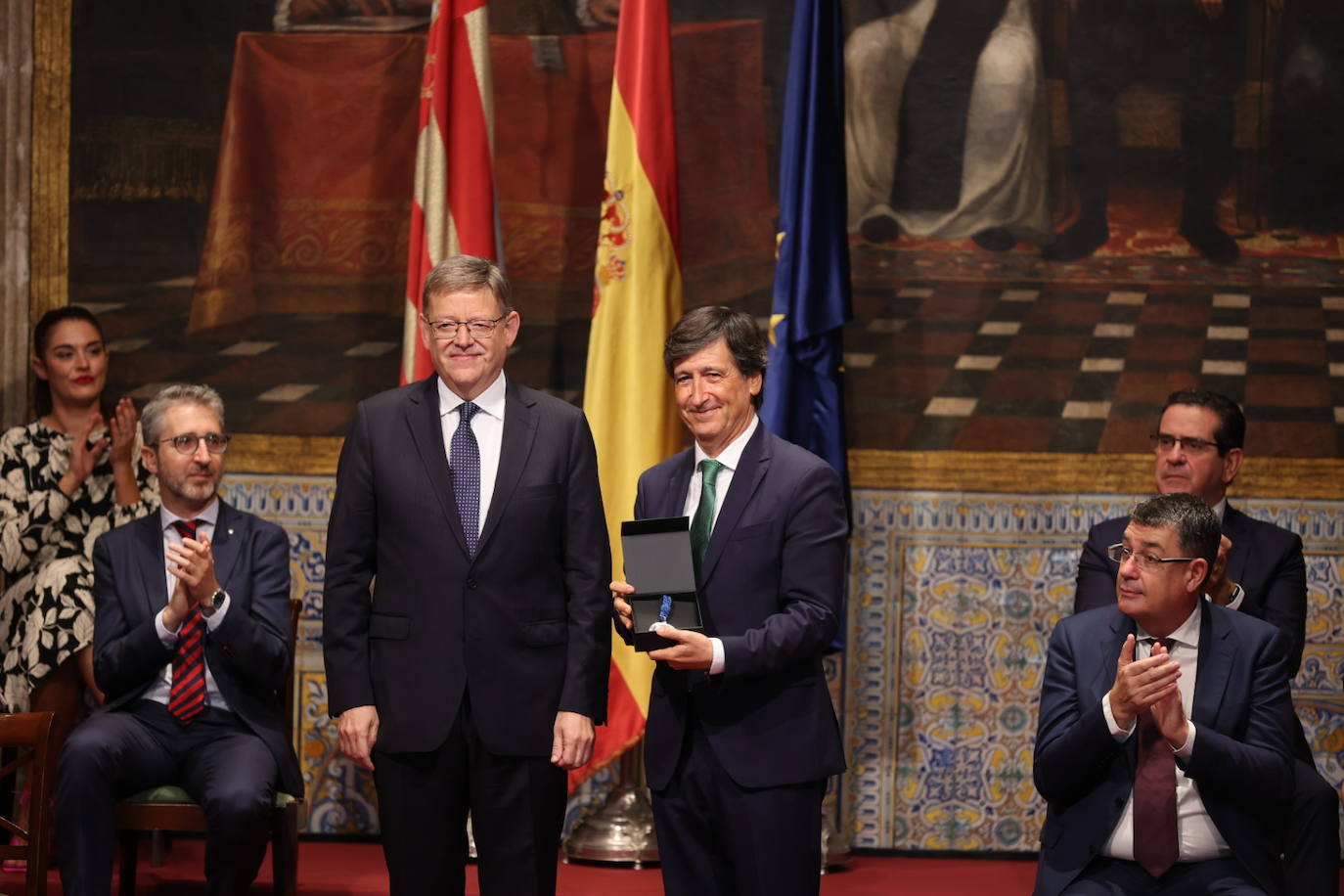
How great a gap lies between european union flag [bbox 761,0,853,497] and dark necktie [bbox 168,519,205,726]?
5.80ft

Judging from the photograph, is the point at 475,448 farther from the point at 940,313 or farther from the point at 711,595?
the point at 940,313

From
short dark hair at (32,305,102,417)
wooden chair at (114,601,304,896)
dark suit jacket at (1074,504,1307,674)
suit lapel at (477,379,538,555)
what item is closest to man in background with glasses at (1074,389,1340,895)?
dark suit jacket at (1074,504,1307,674)

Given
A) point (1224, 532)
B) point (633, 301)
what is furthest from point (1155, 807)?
point (633, 301)

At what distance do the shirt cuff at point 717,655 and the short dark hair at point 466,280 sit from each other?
82 centimetres

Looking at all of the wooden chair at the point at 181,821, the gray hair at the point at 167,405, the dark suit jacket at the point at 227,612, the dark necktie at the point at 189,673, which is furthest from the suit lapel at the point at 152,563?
the wooden chair at the point at 181,821

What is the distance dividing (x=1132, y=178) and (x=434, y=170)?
7.40 ft

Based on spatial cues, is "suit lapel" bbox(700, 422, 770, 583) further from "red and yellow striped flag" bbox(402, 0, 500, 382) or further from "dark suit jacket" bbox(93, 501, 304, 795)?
"red and yellow striped flag" bbox(402, 0, 500, 382)

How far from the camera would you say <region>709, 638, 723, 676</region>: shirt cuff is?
117 inches

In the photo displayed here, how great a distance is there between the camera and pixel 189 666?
13.0ft

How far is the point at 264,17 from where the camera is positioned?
533cm

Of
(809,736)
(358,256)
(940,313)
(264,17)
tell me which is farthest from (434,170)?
(809,736)

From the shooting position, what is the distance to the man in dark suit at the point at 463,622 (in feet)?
10.3

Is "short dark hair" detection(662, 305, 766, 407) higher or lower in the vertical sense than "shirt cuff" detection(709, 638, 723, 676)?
higher

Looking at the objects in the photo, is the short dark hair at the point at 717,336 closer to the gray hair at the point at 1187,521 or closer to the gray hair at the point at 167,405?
the gray hair at the point at 1187,521
